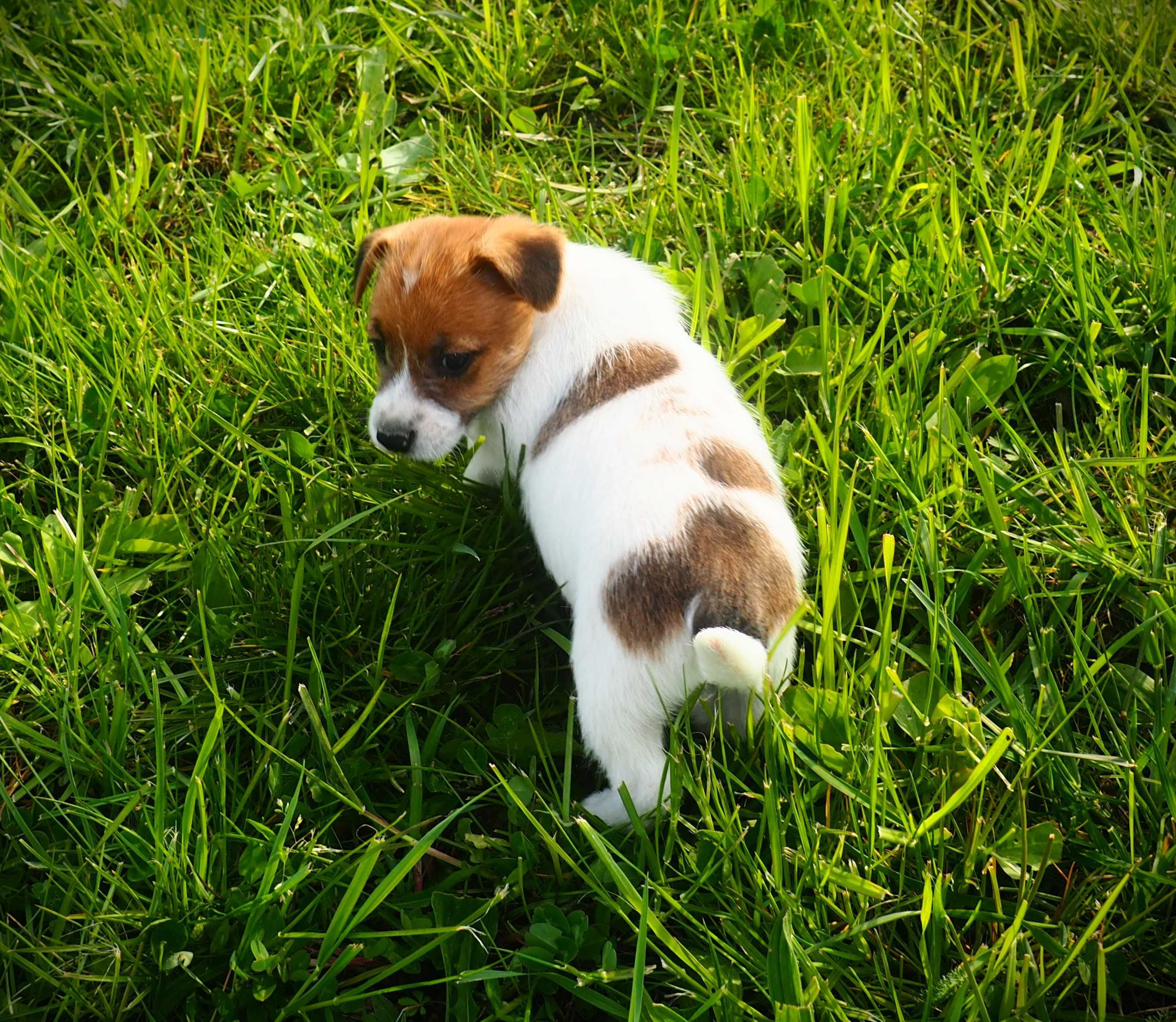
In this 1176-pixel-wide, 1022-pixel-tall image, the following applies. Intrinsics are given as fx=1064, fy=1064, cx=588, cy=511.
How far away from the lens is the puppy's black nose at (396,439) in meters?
3.03

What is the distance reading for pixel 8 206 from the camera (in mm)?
4211

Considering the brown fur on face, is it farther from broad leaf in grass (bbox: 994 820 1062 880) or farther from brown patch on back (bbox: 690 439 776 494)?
broad leaf in grass (bbox: 994 820 1062 880)

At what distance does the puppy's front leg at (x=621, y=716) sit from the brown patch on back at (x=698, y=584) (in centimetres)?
6

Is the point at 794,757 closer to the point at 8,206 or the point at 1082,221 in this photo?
the point at 1082,221

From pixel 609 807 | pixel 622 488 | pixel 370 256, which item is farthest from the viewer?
pixel 370 256

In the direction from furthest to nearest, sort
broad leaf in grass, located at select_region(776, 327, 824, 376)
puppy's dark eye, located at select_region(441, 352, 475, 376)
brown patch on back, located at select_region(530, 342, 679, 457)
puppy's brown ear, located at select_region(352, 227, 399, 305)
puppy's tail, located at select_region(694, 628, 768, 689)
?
broad leaf in grass, located at select_region(776, 327, 824, 376) < puppy's brown ear, located at select_region(352, 227, 399, 305) < puppy's dark eye, located at select_region(441, 352, 475, 376) < brown patch on back, located at select_region(530, 342, 679, 457) < puppy's tail, located at select_region(694, 628, 768, 689)

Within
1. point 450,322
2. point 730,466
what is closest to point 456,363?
point 450,322

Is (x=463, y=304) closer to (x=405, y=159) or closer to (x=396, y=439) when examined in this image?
(x=396, y=439)

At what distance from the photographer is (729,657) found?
2.26m

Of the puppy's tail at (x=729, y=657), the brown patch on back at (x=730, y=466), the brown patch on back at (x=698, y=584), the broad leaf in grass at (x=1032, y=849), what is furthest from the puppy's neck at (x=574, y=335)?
the broad leaf in grass at (x=1032, y=849)

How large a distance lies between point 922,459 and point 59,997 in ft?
8.75

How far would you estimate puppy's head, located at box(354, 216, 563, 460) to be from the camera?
9.75ft

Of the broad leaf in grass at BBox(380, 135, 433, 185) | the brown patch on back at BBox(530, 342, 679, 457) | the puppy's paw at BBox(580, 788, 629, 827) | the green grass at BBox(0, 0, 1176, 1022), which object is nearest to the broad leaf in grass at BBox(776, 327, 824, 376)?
the green grass at BBox(0, 0, 1176, 1022)

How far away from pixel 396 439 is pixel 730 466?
3.23ft
